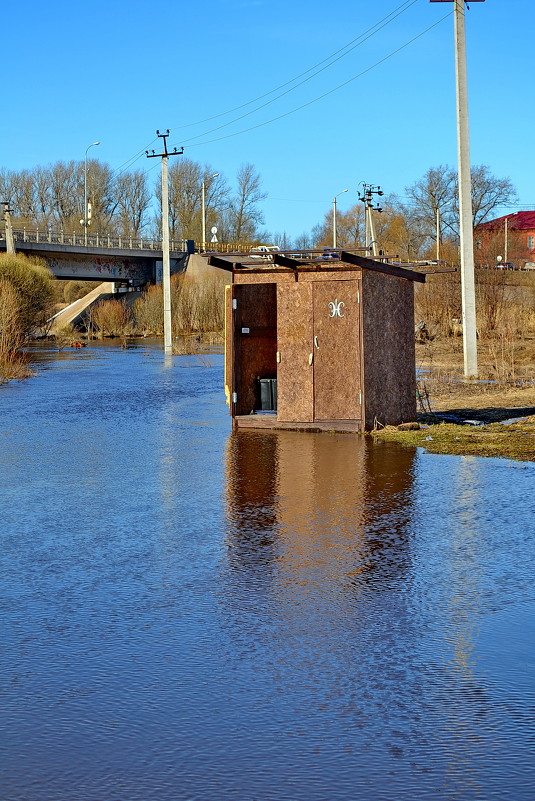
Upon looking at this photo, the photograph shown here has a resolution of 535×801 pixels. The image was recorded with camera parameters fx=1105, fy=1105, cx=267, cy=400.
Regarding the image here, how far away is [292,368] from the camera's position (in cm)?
1723

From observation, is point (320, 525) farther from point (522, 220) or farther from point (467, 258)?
point (522, 220)

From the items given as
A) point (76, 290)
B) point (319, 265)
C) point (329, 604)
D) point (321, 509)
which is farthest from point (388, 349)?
point (76, 290)

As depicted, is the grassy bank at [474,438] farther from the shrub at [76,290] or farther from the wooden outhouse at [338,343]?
the shrub at [76,290]

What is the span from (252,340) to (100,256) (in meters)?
68.4

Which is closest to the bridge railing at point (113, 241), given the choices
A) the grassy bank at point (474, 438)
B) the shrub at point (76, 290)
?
the shrub at point (76, 290)

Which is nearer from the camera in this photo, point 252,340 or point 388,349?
point 388,349

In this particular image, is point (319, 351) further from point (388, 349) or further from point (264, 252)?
point (264, 252)

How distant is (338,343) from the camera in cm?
1689

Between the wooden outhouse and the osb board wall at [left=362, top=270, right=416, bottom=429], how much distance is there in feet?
0.05

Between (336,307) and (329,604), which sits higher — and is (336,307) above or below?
above

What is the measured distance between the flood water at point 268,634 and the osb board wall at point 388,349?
161 inches

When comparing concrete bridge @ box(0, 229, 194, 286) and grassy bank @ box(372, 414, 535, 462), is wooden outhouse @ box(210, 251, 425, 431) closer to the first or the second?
grassy bank @ box(372, 414, 535, 462)

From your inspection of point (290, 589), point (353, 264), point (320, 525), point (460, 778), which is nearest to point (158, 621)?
point (290, 589)

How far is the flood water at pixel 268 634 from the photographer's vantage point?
4355mm
